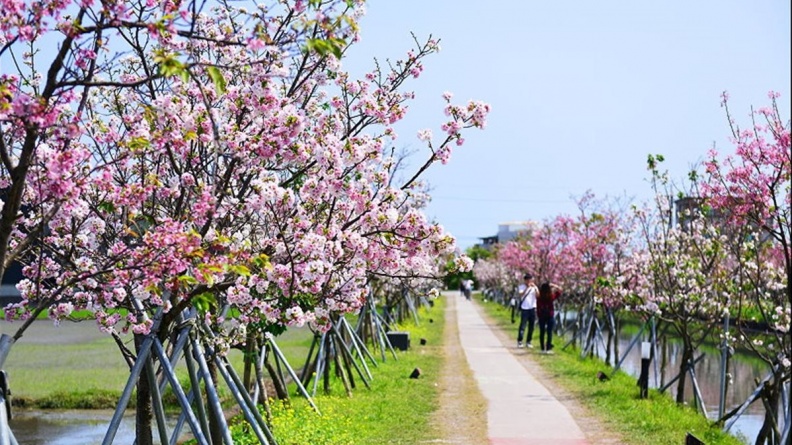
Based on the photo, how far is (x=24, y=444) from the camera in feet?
38.2

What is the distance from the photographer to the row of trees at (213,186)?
4676 mm

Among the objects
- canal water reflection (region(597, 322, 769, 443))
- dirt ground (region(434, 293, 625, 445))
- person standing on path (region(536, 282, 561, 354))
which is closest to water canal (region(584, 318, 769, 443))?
canal water reflection (region(597, 322, 769, 443))

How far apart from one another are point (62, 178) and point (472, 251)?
371ft

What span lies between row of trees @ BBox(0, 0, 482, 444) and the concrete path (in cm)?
315

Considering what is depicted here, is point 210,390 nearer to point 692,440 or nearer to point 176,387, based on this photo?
point 176,387

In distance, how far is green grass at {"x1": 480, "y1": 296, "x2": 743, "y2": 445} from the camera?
392 inches

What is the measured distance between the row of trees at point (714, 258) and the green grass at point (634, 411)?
0.62 m

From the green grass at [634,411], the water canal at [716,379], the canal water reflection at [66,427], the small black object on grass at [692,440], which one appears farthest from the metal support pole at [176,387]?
the water canal at [716,379]

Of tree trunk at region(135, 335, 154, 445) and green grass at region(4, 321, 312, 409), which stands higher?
tree trunk at region(135, 335, 154, 445)

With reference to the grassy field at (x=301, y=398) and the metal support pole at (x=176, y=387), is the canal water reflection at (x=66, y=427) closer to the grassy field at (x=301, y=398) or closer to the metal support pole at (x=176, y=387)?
the grassy field at (x=301, y=398)

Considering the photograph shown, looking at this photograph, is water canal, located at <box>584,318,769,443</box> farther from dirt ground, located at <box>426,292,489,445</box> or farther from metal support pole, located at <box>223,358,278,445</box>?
metal support pole, located at <box>223,358,278,445</box>

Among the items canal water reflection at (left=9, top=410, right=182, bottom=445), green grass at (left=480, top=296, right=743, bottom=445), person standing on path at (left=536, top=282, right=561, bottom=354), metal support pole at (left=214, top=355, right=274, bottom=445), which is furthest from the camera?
person standing on path at (left=536, top=282, right=561, bottom=354)

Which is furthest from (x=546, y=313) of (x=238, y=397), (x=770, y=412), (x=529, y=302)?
(x=238, y=397)

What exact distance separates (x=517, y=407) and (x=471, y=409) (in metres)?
0.57
